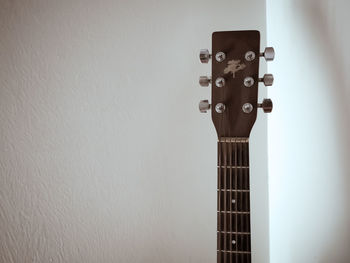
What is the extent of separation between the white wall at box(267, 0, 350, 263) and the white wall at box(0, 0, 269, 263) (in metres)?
0.09

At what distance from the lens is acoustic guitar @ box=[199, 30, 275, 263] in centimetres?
76

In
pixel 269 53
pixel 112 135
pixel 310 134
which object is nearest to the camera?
pixel 269 53

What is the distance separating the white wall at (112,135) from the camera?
106 cm

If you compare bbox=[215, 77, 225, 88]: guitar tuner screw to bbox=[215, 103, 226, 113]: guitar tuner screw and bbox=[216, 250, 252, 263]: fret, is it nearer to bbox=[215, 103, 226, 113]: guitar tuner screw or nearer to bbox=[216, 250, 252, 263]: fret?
bbox=[215, 103, 226, 113]: guitar tuner screw

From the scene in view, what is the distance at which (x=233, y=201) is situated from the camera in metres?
0.77

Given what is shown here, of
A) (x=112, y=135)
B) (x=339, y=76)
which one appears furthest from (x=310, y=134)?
(x=112, y=135)

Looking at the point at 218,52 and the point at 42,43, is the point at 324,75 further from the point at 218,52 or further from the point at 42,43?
the point at 42,43

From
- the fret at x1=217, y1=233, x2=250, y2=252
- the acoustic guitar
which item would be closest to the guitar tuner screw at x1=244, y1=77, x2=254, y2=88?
the acoustic guitar

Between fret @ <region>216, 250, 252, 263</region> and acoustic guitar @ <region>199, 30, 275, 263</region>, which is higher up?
acoustic guitar @ <region>199, 30, 275, 263</region>

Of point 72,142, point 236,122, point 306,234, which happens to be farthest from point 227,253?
point 72,142

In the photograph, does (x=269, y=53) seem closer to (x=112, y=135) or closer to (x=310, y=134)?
(x=310, y=134)

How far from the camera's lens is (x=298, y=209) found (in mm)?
855

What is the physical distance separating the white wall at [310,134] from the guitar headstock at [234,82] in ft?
0.70

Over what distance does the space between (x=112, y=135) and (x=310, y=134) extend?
766mm
